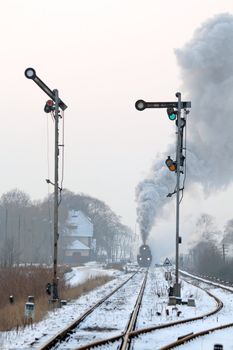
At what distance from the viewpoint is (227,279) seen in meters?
47.5

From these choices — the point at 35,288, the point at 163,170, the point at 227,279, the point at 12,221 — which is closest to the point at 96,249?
the point at 12,221

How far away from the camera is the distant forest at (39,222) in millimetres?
85750

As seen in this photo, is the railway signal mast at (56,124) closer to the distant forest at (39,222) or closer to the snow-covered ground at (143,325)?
the snow-covered ground at (143,325)

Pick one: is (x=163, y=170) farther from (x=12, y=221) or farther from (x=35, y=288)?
(x=12, y=221)

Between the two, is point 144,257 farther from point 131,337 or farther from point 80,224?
point 131,337

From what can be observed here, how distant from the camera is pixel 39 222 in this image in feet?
300

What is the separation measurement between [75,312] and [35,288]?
680 centimetres

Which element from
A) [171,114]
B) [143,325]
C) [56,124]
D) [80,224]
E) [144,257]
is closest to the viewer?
[143,325]

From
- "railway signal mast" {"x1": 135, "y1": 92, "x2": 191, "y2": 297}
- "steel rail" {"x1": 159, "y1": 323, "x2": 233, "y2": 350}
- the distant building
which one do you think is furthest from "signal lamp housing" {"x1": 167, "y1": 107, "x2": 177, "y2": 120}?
the distant building

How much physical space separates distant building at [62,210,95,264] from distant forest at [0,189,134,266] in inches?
79.6

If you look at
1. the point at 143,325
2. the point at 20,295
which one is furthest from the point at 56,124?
the point at 143,325

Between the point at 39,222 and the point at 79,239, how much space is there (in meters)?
20.7

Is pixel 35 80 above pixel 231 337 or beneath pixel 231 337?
above

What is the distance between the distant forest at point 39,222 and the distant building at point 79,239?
202cm
